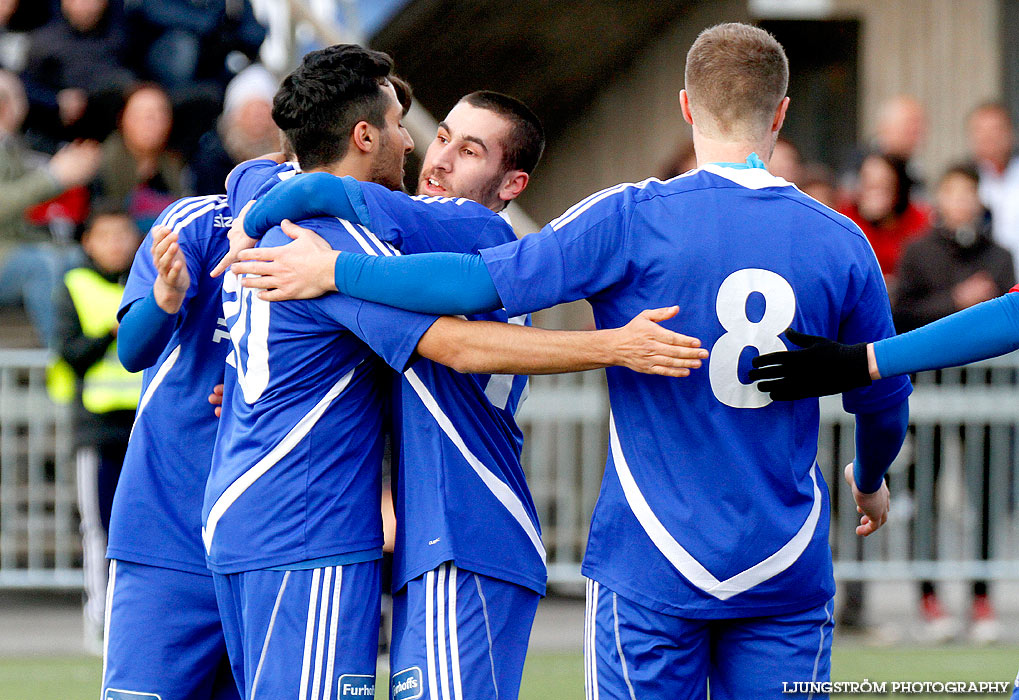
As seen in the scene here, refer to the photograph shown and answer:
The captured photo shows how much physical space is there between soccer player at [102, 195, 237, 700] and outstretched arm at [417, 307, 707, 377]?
878 millimetres

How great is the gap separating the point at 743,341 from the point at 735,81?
2.02 feet

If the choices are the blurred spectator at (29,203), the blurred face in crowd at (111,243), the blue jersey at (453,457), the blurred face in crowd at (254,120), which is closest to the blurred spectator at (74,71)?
the blurred spectator at (29,203)

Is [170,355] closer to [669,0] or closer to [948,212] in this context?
[948,212]

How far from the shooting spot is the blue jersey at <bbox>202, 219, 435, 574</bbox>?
319 centimetres

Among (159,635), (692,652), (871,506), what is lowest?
(159,635)

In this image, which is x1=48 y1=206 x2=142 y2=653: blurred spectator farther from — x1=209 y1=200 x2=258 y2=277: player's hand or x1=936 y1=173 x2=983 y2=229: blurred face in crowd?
x1=936 y1=173 x2=983 y2=229: blurred face in crowd

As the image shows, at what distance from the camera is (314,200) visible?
329 centimetres

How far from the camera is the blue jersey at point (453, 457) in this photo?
323 centimetres

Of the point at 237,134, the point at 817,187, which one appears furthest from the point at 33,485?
the point at 817,187

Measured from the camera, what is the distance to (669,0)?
40.6 ft

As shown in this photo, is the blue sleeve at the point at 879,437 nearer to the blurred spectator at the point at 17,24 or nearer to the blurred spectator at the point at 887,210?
the blurred spectator at the point at 887,210

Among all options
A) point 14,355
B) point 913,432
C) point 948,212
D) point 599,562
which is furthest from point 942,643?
point 14,355

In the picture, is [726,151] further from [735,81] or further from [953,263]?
[953,263]

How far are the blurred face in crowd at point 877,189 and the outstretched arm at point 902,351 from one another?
15.7ft
